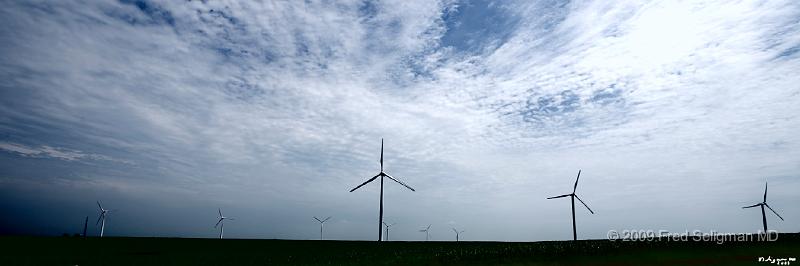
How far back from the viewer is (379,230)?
348ft

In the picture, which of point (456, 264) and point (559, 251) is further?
point (559, 251)

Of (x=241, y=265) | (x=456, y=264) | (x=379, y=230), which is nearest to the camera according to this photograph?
(x=456, y=264)

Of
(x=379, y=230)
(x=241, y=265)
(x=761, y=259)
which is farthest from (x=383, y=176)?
(x=761, y=259)

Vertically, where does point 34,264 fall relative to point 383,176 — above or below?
below

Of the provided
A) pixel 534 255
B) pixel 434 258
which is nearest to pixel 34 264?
pixel 434 258

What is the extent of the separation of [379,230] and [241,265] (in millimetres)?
60766

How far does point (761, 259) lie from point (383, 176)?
83669 millimetres

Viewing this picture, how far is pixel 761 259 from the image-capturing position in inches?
1346

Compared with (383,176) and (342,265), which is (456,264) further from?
(383,176)

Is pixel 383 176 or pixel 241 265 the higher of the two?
pixel 383 176

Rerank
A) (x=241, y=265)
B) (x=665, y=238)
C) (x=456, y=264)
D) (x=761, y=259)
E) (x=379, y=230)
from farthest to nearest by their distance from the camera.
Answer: (x=379, y=230) → (x=665, y=238) → (x=241, y=265) → (x=456, y=264) → (x=761, y=259)

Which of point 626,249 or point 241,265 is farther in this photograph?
point 241,265

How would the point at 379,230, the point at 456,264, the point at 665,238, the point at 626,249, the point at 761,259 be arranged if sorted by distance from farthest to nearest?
the point at 379,230, the point at 665,238, the point at 626,249, the point at 456,264, the point at 761,259

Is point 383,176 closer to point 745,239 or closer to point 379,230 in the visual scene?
point 379,230
